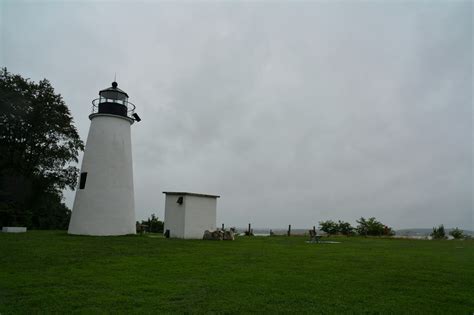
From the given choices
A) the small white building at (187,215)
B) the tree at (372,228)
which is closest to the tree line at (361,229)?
the tree at (372,228)

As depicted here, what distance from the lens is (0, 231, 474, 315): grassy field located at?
17.2 feet

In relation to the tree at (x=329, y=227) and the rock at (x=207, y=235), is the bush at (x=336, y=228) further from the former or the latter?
the rock at (x=207, y=235)

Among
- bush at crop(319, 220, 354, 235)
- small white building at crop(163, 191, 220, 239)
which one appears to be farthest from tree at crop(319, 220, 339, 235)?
small white building at crop(163, 191, 220, 239)

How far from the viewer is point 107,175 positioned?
60.7 ft

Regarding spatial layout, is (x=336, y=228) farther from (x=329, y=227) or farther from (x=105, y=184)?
(x=105, y=184)

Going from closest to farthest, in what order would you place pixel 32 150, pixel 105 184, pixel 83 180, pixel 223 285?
pixel 223 285, pixel 105 184, pixel 83 180, pixel 32 150

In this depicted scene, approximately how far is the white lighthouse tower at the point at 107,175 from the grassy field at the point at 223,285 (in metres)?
7.86

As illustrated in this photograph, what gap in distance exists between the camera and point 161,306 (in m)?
5.15

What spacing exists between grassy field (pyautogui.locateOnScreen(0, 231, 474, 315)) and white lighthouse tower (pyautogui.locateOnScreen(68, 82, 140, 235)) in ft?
25.8

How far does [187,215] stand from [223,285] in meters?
13.4

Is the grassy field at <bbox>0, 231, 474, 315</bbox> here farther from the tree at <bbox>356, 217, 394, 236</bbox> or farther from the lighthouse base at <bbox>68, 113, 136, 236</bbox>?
the tree at <bbox>356, 217, 394, 236</bbox>

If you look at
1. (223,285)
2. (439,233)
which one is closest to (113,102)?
(223,285)

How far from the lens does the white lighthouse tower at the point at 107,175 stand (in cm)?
1805

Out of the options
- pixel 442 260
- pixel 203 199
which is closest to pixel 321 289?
pixel 442 260
